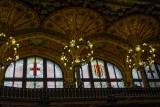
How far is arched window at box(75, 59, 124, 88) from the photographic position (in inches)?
689

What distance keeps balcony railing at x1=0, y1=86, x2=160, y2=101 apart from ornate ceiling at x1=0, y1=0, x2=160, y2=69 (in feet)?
13.9

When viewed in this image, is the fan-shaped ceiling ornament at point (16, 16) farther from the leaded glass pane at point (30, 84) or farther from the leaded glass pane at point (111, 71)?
the leaded glass pane at point (111, 71)

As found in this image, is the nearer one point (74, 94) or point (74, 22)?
point (74, 94)

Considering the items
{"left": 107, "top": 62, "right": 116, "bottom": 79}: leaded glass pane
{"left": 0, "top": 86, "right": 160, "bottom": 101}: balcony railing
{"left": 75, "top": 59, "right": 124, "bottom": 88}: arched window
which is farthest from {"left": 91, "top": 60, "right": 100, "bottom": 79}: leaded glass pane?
{"left": 0, "top": 86, "right": 160, "bottom": 101}: balcony railing

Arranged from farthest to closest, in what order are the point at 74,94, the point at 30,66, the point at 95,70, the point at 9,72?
the point at 95,70 → the point at 30,66 → the point at 9,72 → the point at 74,94

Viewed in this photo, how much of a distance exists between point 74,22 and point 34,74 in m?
5.36

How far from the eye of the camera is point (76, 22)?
1558 centimetres

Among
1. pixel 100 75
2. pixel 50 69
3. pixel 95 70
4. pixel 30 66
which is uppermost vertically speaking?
pixel 30 66

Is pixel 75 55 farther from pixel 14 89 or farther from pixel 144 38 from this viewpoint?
pixel 144 38

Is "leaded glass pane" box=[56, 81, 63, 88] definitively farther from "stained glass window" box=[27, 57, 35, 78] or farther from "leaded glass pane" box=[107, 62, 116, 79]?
"leaded glass pane" box=[107, 62, 116, 79]

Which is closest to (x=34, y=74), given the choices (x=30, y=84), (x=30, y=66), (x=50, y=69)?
(x=30, y=66)

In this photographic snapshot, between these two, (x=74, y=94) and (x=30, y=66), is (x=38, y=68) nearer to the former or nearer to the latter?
(x=30, y=66)

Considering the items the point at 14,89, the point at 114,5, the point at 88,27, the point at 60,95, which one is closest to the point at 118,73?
the point at 88,27

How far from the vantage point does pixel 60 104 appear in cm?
1195
